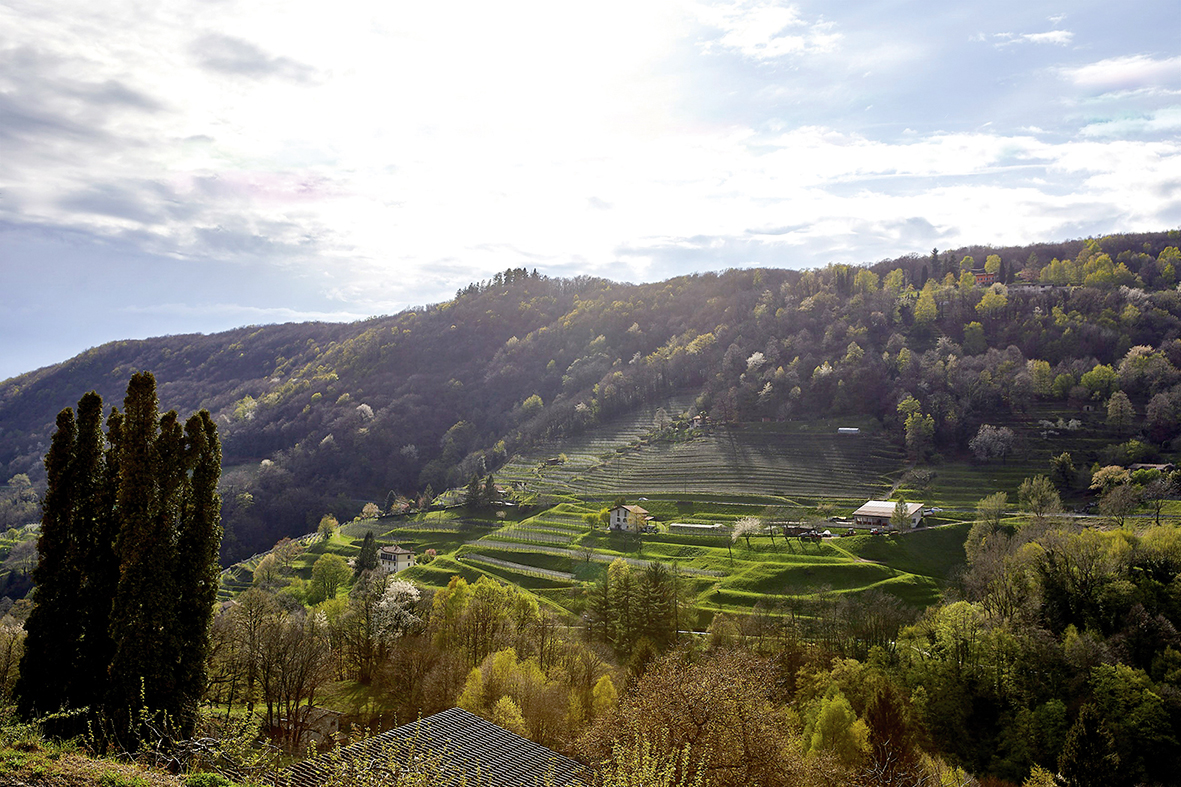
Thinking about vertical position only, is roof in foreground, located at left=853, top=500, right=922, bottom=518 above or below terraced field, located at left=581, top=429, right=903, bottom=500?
below

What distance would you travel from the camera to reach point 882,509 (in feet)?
254

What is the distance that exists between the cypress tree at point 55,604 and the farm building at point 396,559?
187 ft

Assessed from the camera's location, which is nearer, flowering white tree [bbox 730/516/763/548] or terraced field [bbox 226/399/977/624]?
terraced field [bbox 226/399/977/624]

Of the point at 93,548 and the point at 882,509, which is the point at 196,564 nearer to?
the point at 93,548

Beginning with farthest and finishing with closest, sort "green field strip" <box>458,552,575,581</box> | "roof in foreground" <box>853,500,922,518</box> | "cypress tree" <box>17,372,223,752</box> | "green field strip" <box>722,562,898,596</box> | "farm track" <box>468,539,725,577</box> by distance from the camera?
"roof in foreground" <box>853,500,922,518</box> < "green field strip" <box>458,552,575,581</box> < "farm track" <box>468,539,725,577</box> < "green field strip" <box>722,562,898,596</box> < "cypress tree" <box>17,372,223,752</box>

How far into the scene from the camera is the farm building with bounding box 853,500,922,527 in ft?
245

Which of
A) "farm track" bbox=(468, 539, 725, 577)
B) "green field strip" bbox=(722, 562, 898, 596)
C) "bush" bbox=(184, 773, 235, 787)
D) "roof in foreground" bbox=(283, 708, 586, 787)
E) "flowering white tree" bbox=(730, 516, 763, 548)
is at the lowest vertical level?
"green field strip" bbox=(722, 562, 898, 596)

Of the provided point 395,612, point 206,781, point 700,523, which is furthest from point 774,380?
point 206,781

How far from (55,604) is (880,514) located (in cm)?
7494

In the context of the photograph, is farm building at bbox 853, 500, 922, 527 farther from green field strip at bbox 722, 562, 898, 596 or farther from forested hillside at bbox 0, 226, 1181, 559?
forested hillside at bbox 0, 226, 1181, 559

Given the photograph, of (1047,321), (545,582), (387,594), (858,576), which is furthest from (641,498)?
(1047,321)

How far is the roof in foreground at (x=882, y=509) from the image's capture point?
75125 millimetres

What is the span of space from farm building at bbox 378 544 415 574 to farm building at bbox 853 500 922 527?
54.6 metres

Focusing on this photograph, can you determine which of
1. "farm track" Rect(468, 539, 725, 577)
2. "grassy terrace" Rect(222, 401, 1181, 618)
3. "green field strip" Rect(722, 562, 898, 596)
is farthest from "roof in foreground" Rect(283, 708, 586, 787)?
"green field strip" Rect(722, 562, 898, 596)
